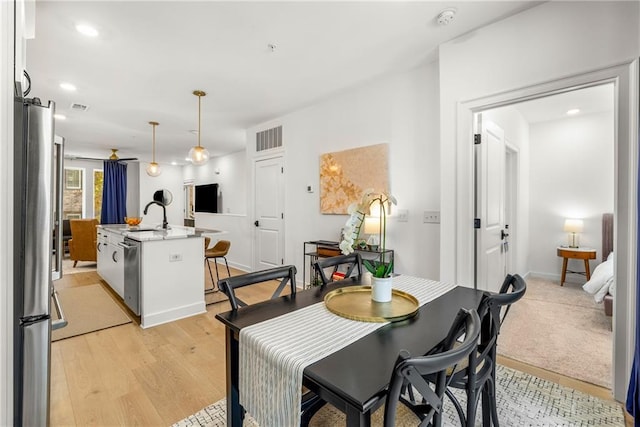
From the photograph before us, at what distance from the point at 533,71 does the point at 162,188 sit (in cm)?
946

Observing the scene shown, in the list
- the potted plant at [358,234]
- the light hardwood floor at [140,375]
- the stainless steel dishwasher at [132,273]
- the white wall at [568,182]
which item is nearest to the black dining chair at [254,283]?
the potted plant at [358,234]

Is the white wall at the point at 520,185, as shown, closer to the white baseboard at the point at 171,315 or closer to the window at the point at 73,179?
the white baseboard at the point at 171,315

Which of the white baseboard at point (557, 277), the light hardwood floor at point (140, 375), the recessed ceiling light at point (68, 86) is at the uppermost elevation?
the recessed ceiling light at point (68, 86)

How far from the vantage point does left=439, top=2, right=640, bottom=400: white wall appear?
1786mm

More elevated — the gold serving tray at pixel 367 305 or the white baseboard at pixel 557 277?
the gold serving tray at pixel 367 305

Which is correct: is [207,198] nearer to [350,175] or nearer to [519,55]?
[350,175]

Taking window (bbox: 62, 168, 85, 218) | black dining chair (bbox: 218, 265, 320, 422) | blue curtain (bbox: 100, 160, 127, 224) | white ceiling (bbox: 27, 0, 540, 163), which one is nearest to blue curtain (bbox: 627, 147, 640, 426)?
black dining chair (bbox: 218, 265, 320, 422)

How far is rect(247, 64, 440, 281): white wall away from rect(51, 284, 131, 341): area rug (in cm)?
242

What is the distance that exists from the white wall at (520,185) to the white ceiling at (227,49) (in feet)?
6.02

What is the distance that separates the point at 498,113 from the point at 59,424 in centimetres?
461

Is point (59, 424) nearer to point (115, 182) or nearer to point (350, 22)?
point (350, 22)

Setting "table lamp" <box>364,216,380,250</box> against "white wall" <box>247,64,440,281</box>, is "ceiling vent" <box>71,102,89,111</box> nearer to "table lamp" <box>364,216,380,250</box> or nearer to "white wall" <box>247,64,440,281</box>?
"white wall" <box>247,64,440,281</box>

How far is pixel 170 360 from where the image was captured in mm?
2350

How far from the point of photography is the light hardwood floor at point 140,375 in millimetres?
1763
